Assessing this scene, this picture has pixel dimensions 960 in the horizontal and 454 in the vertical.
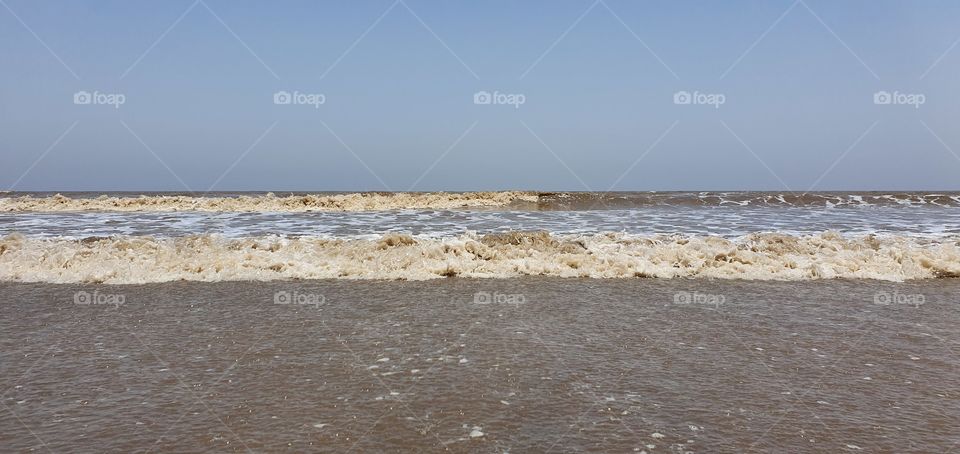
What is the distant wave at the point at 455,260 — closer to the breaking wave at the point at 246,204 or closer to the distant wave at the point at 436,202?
the distant wave at the point at 436,202

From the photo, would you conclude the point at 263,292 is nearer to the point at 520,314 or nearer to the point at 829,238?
the point at 520,314

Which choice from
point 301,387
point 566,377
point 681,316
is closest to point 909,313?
point 681,316

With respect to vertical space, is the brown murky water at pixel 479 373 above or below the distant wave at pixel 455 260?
below

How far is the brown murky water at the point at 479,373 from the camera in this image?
11.4ft

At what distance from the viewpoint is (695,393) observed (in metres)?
4.16

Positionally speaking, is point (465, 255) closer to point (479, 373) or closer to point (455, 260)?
point (455, 260)

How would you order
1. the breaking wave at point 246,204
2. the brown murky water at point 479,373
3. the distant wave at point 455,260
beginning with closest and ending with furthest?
the brown murky water at point 479,373 → the distant wave at point 455,260 → the breaking wave at point 246,204

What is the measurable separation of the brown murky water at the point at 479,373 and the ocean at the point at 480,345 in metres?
0.02

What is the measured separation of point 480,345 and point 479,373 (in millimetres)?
807

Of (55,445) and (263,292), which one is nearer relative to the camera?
(55,445)

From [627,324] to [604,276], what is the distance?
315cm

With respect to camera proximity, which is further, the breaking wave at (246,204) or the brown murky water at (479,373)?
the breaking wave at (246,204)

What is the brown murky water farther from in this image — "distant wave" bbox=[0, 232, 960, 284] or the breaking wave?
the breaking wave

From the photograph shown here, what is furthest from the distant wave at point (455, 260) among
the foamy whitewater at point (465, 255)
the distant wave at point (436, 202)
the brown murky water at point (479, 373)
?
the distant wave at point (436, 202)
